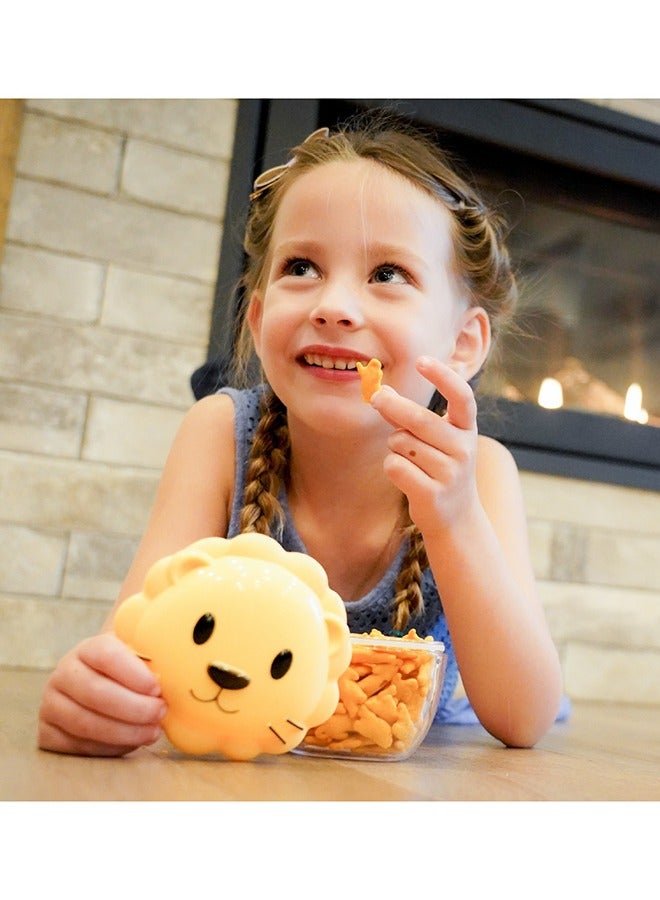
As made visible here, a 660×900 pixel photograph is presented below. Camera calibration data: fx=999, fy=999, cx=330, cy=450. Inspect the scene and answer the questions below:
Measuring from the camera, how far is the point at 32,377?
1.65 meters

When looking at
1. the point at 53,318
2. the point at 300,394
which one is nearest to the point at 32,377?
the point at 53,318

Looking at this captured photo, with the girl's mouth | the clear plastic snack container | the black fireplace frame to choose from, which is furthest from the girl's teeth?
the black fireplace frame

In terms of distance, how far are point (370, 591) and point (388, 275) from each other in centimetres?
34

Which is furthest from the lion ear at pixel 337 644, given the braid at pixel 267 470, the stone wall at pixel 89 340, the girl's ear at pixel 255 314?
the stone wall at pixel 89 340

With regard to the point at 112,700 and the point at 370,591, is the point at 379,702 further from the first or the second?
the point at 370,591

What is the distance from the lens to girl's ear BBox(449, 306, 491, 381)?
1.13 m

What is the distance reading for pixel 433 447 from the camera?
0.78m

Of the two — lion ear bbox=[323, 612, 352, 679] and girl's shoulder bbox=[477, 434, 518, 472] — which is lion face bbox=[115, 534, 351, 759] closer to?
lion ear bbox=[323, 612, 352, 679]

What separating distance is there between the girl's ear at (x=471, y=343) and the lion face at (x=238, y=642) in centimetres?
55

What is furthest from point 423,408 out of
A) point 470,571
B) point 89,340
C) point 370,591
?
point 89,340

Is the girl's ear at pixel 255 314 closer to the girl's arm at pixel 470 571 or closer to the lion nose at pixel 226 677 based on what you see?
the girl's arm at pixel 470 571
